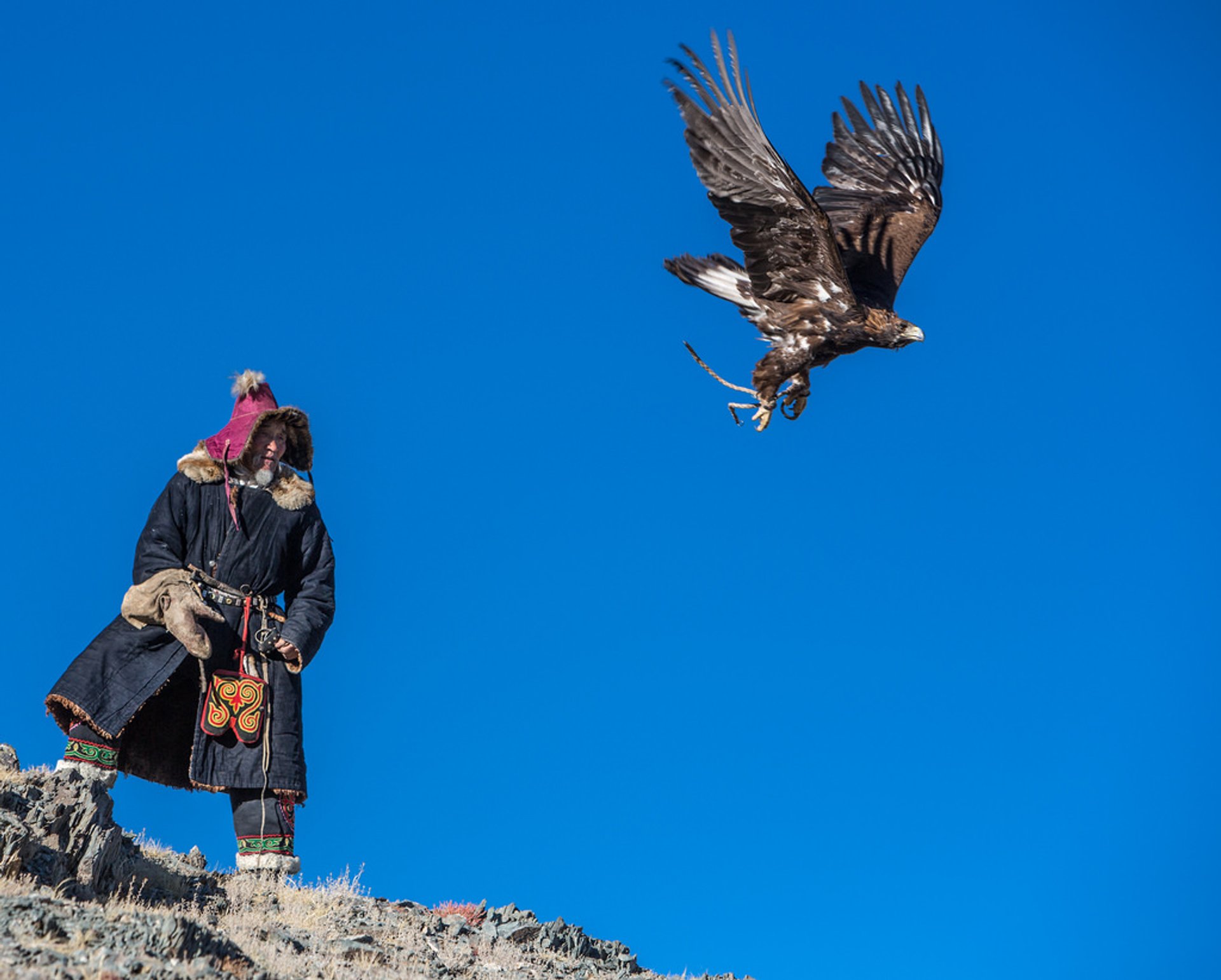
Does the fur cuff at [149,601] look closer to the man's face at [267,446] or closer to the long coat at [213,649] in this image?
the long coat at [213,649]

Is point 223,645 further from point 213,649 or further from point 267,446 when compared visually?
point 267,446

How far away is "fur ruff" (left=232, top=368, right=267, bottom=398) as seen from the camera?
9.77 m

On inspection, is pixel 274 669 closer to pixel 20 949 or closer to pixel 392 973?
pixel 392 973

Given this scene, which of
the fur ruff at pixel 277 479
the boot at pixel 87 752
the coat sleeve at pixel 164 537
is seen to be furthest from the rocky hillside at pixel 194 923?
the fur ruff at pixel 277 479

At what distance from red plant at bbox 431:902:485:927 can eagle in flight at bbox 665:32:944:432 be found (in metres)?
3.79

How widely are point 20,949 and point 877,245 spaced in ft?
29.0

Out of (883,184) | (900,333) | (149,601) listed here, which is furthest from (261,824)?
(883,184)

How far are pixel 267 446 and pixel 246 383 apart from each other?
17.3 inches

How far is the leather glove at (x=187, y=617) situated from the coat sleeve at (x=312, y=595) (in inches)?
21.6

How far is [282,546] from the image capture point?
948 cm

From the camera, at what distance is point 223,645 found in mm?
9094

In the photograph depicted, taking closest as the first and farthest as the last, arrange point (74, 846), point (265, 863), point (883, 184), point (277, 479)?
1. point (74, 846)
2. point (265, 863)
3. point (277, 479)
4. point (883, 184)

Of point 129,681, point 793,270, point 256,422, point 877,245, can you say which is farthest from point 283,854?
point 877,245

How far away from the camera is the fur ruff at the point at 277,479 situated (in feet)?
31.1
